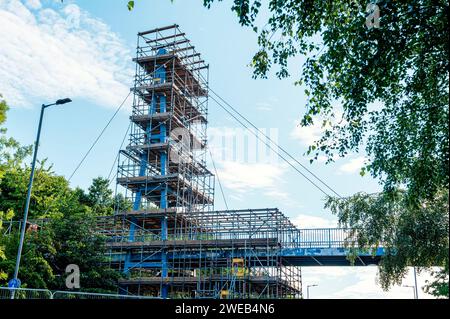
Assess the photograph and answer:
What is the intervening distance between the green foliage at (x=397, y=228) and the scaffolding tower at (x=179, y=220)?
1671 centimetres

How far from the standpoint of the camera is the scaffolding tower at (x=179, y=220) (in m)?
36.6

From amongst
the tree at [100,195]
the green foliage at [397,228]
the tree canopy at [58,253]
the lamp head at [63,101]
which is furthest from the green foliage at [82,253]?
the tree at [100,195]

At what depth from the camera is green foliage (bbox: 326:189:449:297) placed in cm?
1305

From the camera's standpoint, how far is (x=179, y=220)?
4462cm

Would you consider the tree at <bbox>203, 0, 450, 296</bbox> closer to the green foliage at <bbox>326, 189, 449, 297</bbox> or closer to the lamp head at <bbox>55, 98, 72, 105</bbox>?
the green foliage at <bbox>326, 189, 449, 297</bbox>

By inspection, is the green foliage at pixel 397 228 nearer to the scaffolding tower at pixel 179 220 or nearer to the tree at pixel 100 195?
the scaffolding tower at pixel 179 220

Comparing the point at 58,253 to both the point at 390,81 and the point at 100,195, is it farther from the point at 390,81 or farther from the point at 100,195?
the point at 100,195

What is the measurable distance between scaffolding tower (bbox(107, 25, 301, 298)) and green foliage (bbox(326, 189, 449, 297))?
658 inches

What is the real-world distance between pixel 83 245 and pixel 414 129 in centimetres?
2646

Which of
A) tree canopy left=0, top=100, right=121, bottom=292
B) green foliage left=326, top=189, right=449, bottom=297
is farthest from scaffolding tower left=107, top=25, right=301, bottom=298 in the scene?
green foliage left=326, top=189, right=449, bottom=297

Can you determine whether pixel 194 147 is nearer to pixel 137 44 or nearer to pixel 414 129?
pixel 137 44

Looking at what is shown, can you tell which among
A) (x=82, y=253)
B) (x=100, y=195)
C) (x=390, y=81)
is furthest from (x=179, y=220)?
(x=390, y=81)
